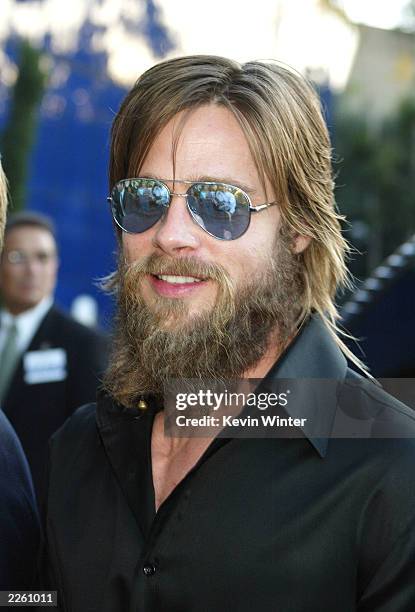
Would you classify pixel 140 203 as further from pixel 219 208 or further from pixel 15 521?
pixel 15 521

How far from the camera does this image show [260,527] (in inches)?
76.1

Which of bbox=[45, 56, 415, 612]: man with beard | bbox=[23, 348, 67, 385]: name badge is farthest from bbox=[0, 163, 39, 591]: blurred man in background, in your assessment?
bbox=[23, 348, 67, 385]: name badge

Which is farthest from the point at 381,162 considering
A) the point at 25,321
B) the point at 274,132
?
the point at 274,132

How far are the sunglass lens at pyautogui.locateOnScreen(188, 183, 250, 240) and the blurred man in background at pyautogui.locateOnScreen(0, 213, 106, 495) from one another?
227cm

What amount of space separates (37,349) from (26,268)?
0.76m

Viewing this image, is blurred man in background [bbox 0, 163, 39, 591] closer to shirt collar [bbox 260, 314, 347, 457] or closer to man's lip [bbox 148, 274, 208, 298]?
man's lip [bbox 148, 274, 208, 298]

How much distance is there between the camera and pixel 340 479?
1.91 meters

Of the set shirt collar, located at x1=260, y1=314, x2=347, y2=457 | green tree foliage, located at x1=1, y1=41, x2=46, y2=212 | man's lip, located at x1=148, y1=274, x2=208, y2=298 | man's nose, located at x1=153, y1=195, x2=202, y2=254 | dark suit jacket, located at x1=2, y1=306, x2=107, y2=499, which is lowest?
dark suit jacket, located at x1=2, y1=306, x2=107, y2=499

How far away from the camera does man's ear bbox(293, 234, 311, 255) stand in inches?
94.6

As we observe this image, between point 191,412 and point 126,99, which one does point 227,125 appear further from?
point 191,412

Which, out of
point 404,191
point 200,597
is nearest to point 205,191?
point 200,597

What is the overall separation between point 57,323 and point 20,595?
2.87 m

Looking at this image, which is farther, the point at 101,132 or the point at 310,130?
the point at 101,132

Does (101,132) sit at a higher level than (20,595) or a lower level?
higher
